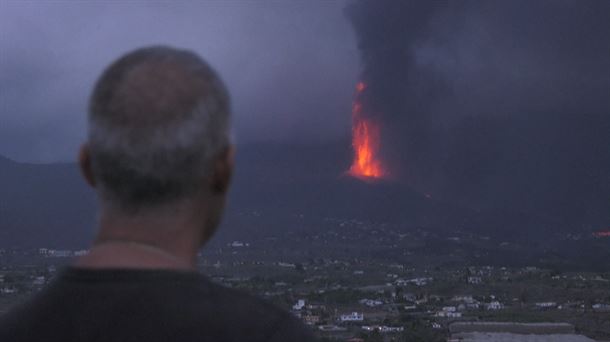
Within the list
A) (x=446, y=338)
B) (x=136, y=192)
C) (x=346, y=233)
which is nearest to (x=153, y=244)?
(x=136, y=192)

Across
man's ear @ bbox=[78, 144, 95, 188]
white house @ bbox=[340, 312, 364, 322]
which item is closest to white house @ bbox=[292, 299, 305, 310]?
white house @ bbox=[340, 312, 364, 322]

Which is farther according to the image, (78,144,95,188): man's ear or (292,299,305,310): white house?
(292,299,305,310): white house

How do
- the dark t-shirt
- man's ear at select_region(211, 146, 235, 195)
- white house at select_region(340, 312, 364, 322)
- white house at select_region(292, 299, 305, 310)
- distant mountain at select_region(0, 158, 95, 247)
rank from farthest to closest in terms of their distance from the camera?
distant mountain at select_region(0, 158, 95, 247) → white house at select_region(292, 299, 305, 310) → white house at select_region(340, 312, 364, 322) → man's ear at select_region(211, 146, 235, 195) → the dark t-shirt

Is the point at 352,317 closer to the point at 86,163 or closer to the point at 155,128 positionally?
the point at 86,163

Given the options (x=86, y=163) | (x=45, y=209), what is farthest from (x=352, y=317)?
(x=45, y=209)

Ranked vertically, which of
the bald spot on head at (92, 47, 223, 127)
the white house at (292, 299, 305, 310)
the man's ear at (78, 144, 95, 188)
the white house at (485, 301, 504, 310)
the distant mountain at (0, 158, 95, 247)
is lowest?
the white house at (485, 301, 504, 310)

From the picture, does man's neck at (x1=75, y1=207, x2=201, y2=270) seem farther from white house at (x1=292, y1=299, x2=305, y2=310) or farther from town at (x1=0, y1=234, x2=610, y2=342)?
white house at (x1=292, y1=299, x2=305, y2=310)

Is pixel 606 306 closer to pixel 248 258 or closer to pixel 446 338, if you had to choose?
pixel 446 338
